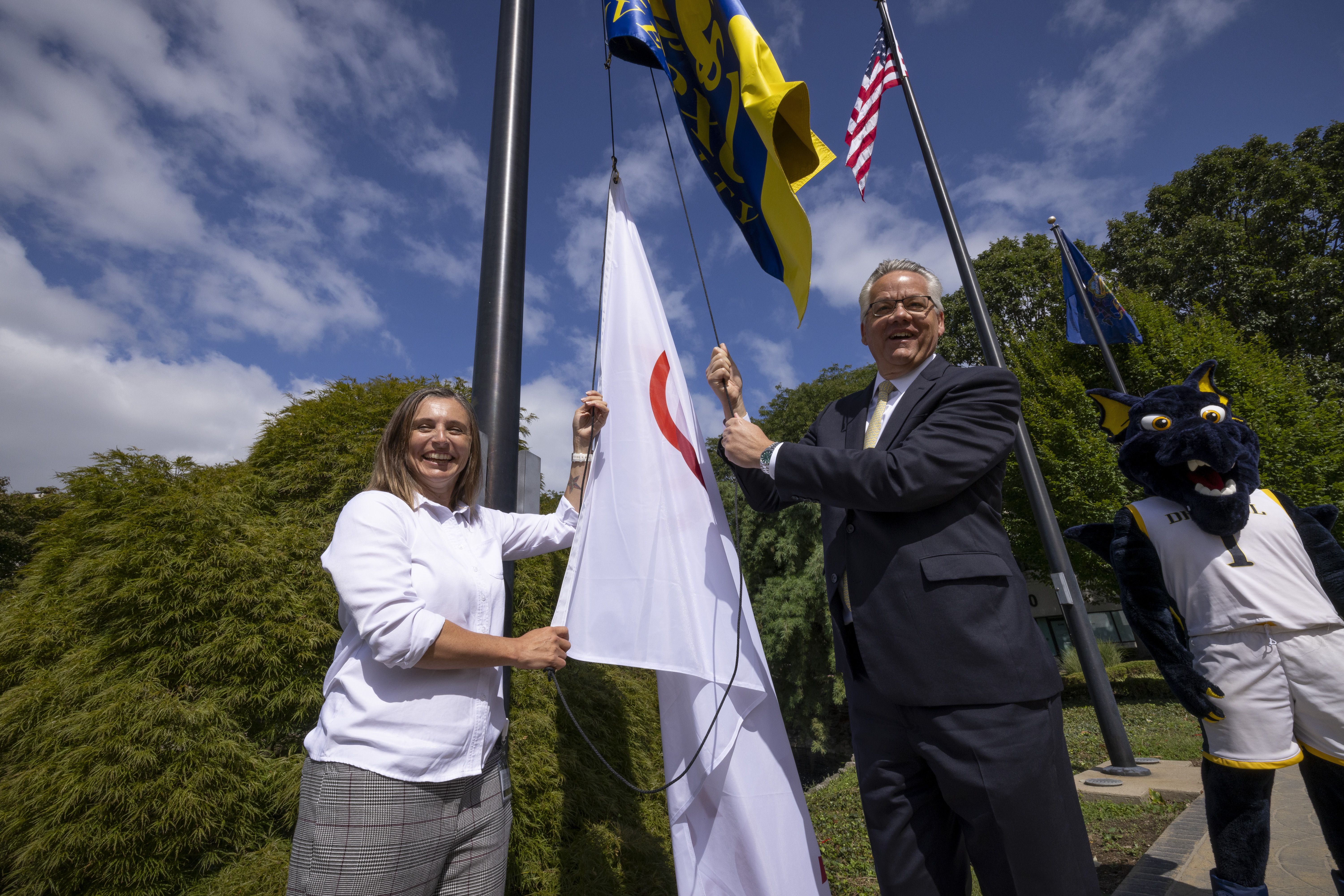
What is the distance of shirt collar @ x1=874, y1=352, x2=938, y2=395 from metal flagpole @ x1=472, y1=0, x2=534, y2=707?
141 cm

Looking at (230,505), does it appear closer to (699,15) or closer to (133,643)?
(133,643)

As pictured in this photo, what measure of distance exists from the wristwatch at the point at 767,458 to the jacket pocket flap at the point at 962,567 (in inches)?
20.6

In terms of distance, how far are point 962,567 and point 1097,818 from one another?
13.5ft

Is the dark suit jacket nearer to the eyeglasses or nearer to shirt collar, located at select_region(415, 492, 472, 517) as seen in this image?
the eyeglasses

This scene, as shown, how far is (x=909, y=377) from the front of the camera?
2242mm

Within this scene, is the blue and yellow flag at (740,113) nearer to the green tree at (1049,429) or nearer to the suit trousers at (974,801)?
the suit trousers at (974,801)

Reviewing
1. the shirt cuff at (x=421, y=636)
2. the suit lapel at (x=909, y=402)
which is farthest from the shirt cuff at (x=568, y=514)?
the suit lapel at (x=909, y=402)

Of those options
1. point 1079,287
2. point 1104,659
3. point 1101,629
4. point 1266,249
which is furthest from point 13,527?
point 1101,629

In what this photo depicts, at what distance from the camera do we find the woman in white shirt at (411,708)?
155 cm

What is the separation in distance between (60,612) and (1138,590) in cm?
491

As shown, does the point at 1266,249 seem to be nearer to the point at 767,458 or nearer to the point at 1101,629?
the point at 1101,629

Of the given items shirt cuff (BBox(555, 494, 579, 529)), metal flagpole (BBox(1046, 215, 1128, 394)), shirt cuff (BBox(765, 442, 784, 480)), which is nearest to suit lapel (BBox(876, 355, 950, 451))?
shirt cuff (BBox(765, 442, 784, 480))

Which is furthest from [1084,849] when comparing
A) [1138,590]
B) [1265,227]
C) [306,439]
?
[1265,227]

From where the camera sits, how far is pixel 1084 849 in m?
1.71
